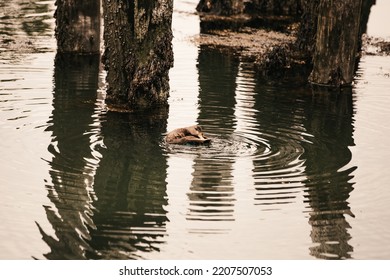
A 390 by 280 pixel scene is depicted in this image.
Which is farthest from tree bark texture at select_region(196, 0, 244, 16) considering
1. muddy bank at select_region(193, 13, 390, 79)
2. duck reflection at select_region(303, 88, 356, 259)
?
duck reflection at select_region(303, 88, 356, 259)

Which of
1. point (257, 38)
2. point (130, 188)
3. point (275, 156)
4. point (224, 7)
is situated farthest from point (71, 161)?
point (224, 7)

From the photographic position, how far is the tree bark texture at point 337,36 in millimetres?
13453

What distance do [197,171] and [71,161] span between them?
1.43m

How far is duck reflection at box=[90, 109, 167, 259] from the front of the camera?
7.56 meters

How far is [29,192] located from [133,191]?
1.03 meters

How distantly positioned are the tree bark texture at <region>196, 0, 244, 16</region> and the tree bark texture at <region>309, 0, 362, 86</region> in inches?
293

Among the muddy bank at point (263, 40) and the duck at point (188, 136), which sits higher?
the muddy bank at point (263, 40)

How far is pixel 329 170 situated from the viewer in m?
9.80

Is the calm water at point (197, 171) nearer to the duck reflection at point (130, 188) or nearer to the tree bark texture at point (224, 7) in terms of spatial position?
the duck reflection at point (130, 188)

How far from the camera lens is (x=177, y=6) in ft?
77.6

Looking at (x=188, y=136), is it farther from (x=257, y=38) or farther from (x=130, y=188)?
(x=257, y=38)

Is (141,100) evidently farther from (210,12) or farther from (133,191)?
(210,12)

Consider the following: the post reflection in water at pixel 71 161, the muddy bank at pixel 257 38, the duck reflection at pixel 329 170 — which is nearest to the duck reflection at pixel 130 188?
the post reflection in water at pixel 71 161

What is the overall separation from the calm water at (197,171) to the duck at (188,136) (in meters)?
0.11
